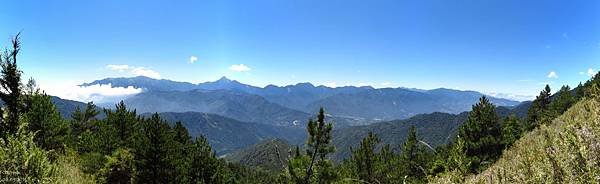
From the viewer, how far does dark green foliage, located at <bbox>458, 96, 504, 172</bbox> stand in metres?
41.7

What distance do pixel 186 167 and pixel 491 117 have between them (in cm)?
3163

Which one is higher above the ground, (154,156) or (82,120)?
(82,120)

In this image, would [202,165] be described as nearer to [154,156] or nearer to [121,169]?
[154,156]

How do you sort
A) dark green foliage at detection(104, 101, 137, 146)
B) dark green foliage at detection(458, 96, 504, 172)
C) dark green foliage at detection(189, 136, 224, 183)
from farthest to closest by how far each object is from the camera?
dark green foliage at detection(104, 101, 137, 146), dark green foliage at detection(189, 136, 224, 183), dark green foliage at detection(458, 96, 504, 172)

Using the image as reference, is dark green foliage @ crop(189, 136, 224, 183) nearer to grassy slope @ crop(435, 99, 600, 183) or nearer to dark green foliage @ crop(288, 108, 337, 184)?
dark green foliage @ crop(288, 108, 337, 184)

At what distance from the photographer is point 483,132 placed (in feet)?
141

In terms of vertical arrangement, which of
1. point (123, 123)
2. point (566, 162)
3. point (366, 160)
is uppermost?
point (566, 162)

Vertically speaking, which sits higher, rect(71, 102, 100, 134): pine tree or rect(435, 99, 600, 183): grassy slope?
rect(435, 99, 600, 183): grassy slope

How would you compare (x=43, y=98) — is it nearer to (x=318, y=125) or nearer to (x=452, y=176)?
(x=318, y=125)

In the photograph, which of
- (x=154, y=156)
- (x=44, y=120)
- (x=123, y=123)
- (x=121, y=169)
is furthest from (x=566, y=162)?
(x=123, y=123)

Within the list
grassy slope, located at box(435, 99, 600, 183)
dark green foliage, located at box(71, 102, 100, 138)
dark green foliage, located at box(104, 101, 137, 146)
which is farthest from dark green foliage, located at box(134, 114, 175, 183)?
dark green foliage, located at box(71, 102, 100, 138)

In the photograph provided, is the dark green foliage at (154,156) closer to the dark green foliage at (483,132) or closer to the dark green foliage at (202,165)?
the dark green foliage at (202,165)

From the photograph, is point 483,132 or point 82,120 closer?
point 483,132

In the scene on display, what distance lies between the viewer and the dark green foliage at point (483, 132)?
41.7m
